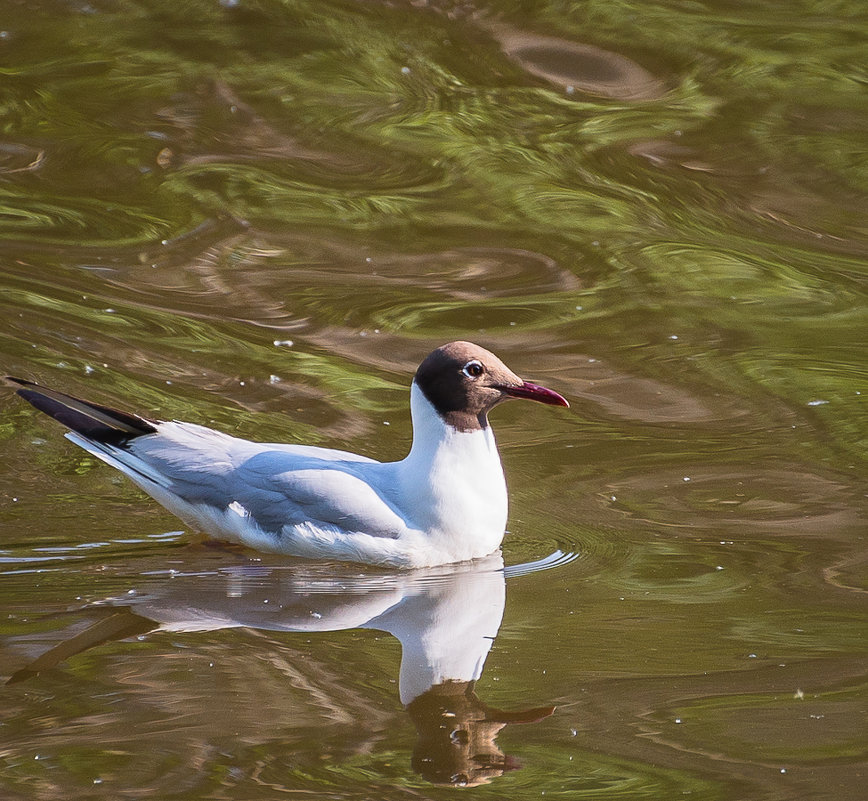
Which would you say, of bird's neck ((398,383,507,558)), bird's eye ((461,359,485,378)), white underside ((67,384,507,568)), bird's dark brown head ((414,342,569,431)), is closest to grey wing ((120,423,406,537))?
white underside ((67,384,507,568))

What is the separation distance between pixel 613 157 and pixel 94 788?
757 centimetres

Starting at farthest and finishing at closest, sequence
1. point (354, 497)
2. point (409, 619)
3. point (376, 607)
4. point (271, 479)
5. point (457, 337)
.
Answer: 1. point (457, 337)
2. point (271, 479)
3. point (354, 497)
4. point (376, 607)
5. point (409, 619)

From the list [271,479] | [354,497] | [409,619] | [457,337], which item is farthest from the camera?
[457,337]

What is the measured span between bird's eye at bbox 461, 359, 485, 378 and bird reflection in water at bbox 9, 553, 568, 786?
0.76 meters

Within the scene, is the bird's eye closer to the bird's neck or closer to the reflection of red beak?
the reflection of red beak

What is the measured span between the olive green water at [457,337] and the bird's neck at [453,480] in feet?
0.65

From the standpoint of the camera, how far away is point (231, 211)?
9.72 meters

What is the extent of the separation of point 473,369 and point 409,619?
1111 millimetres

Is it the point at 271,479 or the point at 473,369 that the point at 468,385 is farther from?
the point at 271,479

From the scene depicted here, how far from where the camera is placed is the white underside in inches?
222

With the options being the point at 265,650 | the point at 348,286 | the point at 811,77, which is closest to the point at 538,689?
the point at 265,650

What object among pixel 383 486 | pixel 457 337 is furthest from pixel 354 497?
pixel 457 337

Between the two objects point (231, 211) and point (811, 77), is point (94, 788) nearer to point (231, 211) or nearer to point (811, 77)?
point (231, 211)

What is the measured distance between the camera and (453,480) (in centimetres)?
570
